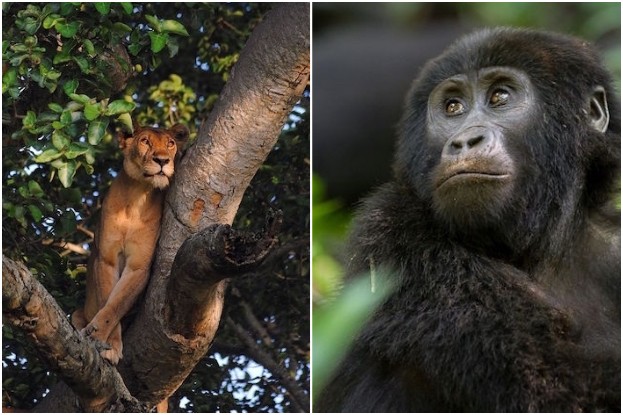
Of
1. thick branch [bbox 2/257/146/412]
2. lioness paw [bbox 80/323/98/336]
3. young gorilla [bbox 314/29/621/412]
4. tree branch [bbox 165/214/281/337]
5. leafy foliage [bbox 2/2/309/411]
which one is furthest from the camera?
lioness paw [bbox 80/323/98/336]

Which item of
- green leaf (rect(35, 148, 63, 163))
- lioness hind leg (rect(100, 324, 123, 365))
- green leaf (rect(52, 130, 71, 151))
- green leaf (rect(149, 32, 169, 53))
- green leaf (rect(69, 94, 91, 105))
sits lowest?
lioness hind leg (rect(100, 324, 123, 365))

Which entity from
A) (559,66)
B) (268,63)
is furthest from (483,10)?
(268,63)

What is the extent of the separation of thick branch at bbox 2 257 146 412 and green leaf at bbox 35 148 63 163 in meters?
0.46

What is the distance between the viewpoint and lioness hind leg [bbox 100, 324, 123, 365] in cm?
378

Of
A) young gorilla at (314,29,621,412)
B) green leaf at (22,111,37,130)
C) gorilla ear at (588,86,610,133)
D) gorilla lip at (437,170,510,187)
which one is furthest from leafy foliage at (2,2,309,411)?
gorilla ear at (588,86,610,133)

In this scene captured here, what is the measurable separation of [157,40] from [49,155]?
2.05 feet

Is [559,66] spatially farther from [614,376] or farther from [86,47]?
[86,47]

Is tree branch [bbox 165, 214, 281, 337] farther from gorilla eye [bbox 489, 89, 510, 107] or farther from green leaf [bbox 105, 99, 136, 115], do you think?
gorilla eye [bbox 489, 89, 510, 107]

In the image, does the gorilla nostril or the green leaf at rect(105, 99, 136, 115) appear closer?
the gorilla nostril

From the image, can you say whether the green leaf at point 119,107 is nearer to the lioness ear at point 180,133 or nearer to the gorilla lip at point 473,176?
the lioness ear at point 180,133

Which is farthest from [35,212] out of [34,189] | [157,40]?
[157,40]

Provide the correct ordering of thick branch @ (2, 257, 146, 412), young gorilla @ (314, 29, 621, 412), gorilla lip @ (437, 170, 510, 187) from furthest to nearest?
thick branch @ (2, 257, 146, 412) → gorilla lip @ (437, 170, 510, 187) → young gorilla @ (314, 29, 621, 412)

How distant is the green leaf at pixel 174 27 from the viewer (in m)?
3.89

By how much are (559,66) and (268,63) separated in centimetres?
129
